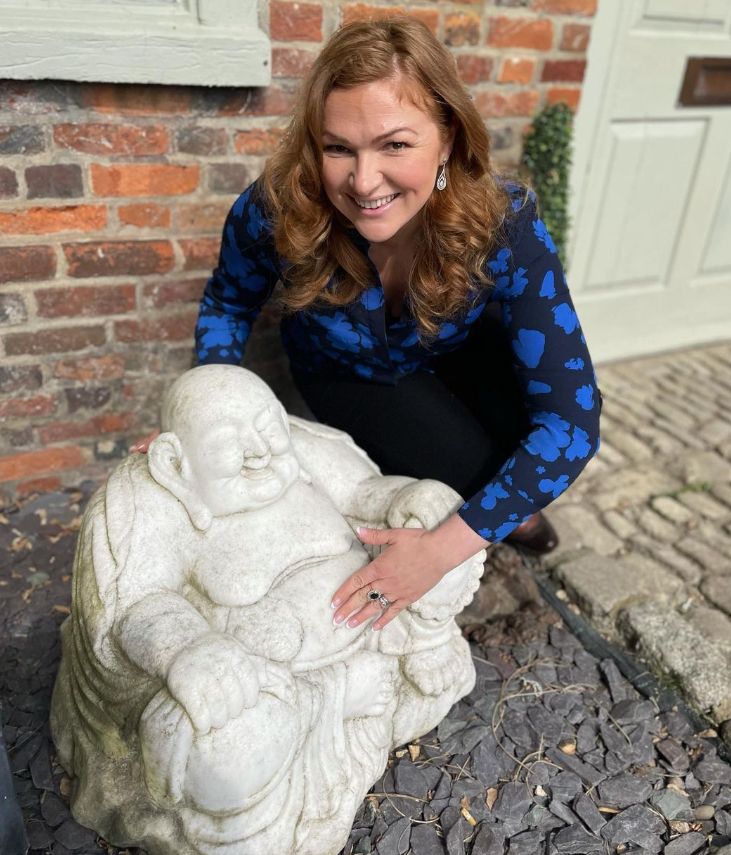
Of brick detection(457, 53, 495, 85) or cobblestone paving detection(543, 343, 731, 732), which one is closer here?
cobblestone paving detection(543, 343, 731, 732)

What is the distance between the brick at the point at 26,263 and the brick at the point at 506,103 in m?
1.71

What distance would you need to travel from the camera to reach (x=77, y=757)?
1.85m

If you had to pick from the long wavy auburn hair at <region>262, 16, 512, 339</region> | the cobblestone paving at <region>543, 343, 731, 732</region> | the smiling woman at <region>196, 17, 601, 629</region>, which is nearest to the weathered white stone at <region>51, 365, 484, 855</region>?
the smiling woman at <region>196, 17, 601, 629</region>

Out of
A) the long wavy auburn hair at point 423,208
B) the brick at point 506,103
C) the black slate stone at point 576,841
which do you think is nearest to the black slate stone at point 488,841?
the black slate stone at point 576,841

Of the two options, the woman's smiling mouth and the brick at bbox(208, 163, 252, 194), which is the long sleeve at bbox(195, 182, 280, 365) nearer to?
the woman's smiling mouth

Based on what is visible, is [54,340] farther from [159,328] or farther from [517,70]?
[517,70]

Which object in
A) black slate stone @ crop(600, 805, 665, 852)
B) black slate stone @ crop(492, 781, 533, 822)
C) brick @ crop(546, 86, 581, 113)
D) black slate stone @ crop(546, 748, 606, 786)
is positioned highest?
brick @ crop(546, 86, 581, 113)

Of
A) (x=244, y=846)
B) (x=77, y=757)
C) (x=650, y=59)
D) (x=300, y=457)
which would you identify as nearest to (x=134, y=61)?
(x=300, y=457)

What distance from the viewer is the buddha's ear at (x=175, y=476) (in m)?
1.73

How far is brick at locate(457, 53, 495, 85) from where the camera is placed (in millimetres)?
3018

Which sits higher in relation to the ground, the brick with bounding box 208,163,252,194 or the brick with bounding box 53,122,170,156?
the brick with bounding box 53,122,170,156

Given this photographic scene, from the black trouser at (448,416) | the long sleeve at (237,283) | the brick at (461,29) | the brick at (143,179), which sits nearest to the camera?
the long sleeve at (237,283)

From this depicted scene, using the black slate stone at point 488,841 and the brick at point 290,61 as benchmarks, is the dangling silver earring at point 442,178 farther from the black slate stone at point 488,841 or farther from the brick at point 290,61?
the black slate stone at point 488,841

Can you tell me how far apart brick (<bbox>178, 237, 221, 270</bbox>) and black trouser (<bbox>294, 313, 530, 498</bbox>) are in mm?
666
